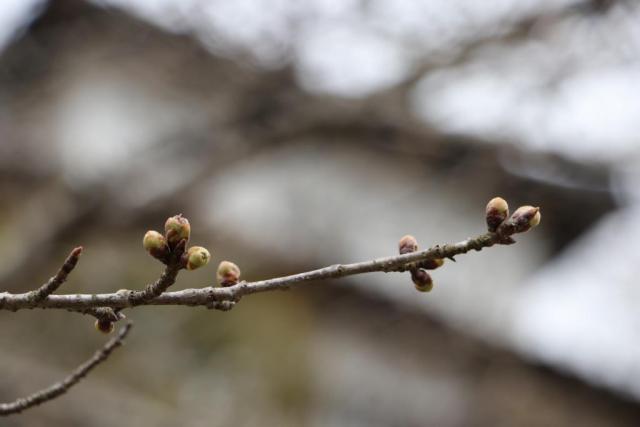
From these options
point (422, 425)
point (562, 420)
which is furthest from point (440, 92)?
point (562, 420)

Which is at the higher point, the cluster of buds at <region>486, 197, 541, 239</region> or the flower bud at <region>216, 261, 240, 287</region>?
the cluster of buds at <region>486, 197, 541, 239</region>

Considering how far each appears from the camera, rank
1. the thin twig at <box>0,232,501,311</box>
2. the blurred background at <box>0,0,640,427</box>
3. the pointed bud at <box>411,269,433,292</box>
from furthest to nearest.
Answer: the blurred background at <box>0,0,640,427</box>
the pointed bud at <box>411,269,433,292</box>
the thin twig at <box>0,232,501,311</box>

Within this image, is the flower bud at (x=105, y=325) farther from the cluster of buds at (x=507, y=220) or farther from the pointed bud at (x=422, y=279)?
the cluster of buds at (x=507, y=220)

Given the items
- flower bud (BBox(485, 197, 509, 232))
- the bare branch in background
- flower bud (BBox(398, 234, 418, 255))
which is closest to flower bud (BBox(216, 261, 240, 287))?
the bare branch in background

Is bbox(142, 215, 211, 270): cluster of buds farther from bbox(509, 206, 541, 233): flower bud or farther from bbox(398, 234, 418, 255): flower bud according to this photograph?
bbox(509, 206, 541, 233): flower bud

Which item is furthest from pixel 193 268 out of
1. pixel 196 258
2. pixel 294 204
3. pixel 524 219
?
pixel 294 204

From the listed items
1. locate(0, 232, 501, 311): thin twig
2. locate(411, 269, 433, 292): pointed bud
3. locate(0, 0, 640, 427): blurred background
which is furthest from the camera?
locate(0, 0, 640, 427): blurred background

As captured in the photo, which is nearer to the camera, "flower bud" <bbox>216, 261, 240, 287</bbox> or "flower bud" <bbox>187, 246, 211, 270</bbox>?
"flower bud" <bbox>187, 246, 211, 270</bbox>

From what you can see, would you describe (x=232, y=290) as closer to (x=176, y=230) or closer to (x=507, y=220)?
(x=176, y=230)
